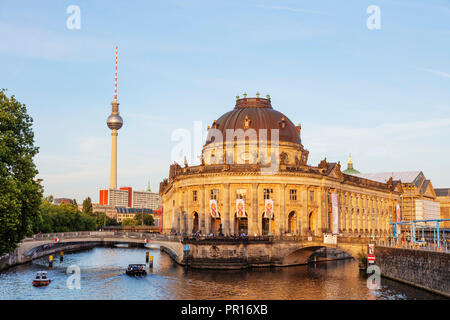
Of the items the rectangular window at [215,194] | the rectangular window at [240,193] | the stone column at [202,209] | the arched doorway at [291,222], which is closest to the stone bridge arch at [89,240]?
the stone column at [202,209]

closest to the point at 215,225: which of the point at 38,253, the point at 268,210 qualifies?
the point at 268,210

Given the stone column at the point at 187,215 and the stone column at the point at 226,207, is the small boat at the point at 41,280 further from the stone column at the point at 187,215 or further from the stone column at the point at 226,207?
the stone column at the point at 187,215

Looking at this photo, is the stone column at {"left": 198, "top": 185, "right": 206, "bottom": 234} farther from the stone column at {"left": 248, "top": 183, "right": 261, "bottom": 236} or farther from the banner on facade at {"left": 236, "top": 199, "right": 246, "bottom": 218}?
the stone column at {"left": 248, "top": 183, "right": 261, "bottom": 236}

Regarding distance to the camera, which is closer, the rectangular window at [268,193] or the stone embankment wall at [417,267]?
the stone embankment wall at [417,267]

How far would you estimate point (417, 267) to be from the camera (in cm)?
5897

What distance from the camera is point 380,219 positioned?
13438 cm

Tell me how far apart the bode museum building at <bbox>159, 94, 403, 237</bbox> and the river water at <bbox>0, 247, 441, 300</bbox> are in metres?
14.1

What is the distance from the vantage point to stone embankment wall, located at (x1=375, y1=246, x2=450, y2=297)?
2041 inches

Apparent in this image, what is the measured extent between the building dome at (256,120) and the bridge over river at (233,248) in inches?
1157

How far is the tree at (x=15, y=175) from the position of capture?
48594 millimetres

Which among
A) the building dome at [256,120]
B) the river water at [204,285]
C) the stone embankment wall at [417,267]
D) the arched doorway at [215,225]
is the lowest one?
the river water at [204,285]

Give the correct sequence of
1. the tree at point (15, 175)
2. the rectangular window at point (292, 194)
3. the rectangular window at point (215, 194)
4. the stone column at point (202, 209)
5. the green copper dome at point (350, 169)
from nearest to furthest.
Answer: the tree at point (15, 175), the rectangular window at point (292, 194), the rectangular window at point (215, 194), the stone column at point (202, 209), the green copper dome at point (350, 169)
